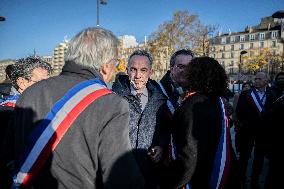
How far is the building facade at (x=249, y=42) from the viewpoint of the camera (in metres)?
86.1

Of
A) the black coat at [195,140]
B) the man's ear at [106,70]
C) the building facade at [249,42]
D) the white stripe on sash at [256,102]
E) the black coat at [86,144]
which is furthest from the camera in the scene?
the building facade at [249,42]

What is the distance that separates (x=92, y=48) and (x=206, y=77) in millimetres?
1125

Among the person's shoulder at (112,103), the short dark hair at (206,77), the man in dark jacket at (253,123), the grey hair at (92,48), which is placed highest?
→ the grey hair at (92,48)

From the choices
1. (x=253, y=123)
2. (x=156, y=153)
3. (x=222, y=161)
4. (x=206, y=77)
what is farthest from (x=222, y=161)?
(x=253, y=123)

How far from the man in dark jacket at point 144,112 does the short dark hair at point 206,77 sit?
1.77 ft

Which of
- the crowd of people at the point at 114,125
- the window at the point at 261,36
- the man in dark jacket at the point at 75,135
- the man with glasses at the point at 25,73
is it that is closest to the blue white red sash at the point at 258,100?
the crowd of people at the point at 114,125

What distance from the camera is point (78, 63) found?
1.77m

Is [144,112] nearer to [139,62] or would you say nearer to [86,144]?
[139,62]

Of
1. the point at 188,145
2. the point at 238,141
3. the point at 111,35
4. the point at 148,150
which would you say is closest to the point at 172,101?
the point at 148,150

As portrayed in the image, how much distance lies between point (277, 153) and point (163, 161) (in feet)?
5.92

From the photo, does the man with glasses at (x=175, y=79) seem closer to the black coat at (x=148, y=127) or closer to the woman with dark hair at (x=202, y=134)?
the black coat at (x=148, y=127)

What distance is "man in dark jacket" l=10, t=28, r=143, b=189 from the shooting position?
1609 mm

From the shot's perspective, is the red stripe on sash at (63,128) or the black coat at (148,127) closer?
the red stripe on sash at (63,128)

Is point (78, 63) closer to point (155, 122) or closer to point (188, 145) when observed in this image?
point (188, 145)
